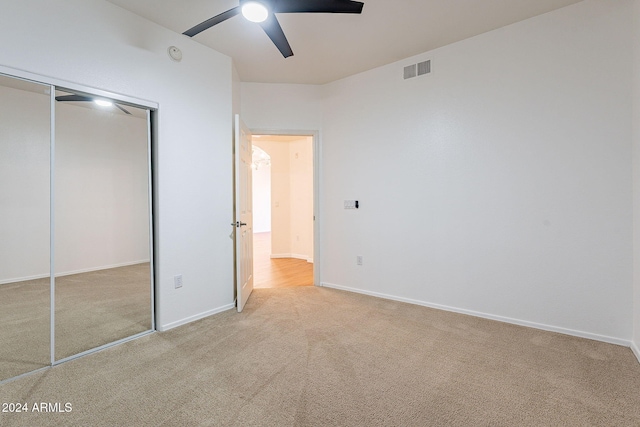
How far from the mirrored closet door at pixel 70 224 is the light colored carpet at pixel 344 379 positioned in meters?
0.30

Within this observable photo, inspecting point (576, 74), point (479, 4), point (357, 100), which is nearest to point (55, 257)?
point (357, 100)

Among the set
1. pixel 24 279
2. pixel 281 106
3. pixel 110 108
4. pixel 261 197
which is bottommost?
pixel 24 279

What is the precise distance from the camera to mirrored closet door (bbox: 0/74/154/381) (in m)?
2.14

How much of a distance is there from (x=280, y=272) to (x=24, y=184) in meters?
3.79

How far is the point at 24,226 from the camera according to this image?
7.14 feet

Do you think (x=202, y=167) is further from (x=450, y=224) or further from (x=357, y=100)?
(x=450, y=224)

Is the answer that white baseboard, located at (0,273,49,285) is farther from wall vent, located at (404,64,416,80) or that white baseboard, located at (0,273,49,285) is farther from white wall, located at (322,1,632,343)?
wall vent, located at (404,64,416,80)

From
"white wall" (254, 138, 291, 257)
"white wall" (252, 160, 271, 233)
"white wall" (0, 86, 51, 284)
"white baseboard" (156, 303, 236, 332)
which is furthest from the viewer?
"white wall" (252, 160, 271, 233)

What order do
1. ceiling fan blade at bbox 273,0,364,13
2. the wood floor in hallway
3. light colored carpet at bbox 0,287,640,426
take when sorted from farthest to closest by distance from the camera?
the wood floor in hallway < ceiling fan blade at bbox 273,0,364,13 < light colored carpet at bbox 0,287,640,426

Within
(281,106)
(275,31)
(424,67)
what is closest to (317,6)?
(275,31)

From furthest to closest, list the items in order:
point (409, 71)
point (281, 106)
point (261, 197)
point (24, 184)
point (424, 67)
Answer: point (261, 197) < point (281, 106) < point (409, 71) < point (424, 67) < point (24, 184)

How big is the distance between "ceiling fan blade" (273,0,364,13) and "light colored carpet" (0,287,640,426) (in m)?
2.45

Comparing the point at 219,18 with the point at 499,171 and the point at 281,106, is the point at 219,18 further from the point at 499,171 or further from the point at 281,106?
the point at 499,171

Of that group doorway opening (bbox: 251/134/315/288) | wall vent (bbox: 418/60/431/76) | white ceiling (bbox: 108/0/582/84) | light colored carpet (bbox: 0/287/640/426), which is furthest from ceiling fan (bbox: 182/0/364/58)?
doorway opening (bbox: 251/134/315/288)
